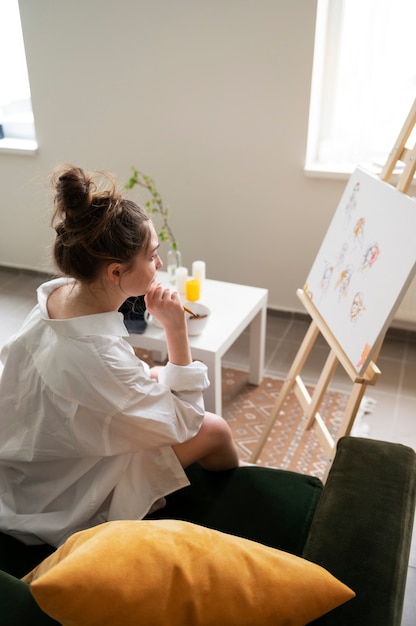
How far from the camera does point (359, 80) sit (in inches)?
105

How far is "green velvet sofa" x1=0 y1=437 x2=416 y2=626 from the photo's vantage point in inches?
33.3

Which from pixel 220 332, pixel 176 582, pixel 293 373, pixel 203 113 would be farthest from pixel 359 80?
pixel 176 582

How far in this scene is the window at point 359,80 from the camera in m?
2.55

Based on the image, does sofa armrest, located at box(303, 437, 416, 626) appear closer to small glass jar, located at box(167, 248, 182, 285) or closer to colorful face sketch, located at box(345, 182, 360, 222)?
colorful face sketch, located at box(345, 182, 360, 222)

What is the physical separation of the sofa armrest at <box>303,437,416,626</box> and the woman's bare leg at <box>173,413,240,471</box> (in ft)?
0.98

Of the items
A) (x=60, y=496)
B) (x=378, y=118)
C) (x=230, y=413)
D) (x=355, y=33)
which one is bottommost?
(x=230, y=413)

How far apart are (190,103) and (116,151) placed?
0.53 m

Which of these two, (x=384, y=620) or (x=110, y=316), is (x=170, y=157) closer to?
(x=110, y=316)

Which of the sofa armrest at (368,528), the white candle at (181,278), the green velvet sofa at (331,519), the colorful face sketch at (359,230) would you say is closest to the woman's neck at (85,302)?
the green velvet sofa at (331,519)

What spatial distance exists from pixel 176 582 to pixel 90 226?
0.75 meters

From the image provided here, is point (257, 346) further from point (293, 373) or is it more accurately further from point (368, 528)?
point (368, 528)

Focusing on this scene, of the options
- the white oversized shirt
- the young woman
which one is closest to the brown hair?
the young woman

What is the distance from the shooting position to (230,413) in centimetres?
241

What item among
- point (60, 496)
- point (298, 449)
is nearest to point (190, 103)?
point (298, 449)
